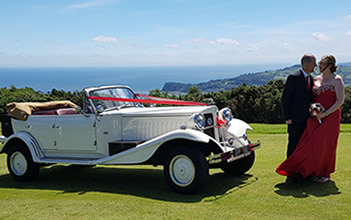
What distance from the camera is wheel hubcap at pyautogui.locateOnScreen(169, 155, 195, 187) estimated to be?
6.09 metres

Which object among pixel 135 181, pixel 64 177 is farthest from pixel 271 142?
pixel 64 177

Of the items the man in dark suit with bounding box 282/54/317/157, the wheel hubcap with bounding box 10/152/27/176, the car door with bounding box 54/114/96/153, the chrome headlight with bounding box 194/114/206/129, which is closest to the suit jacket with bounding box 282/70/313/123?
the man in dark suit with bounding box 282/54/317/157

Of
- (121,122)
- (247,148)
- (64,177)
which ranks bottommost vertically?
(64,177)

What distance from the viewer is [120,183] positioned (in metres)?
7.39

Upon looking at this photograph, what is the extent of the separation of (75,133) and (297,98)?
13.7 ft

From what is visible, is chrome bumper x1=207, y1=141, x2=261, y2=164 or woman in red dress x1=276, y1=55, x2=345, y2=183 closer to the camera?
chrome bumper x1=207, y1=141, x2=261, y2=164

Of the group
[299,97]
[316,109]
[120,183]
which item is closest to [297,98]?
[299,97]

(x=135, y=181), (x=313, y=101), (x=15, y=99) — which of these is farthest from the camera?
(x=15, y=99)

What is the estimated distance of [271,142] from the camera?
11.3 m

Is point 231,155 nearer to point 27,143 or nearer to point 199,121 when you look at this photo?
point 199,121

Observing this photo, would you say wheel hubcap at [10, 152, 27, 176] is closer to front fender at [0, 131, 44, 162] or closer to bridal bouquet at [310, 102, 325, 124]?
front fender at [0, 131, 44, 162]

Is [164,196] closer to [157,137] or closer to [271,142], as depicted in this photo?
[157,137]

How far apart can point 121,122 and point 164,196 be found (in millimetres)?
1710

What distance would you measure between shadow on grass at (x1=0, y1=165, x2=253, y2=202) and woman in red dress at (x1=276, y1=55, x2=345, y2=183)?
3.33 ft
